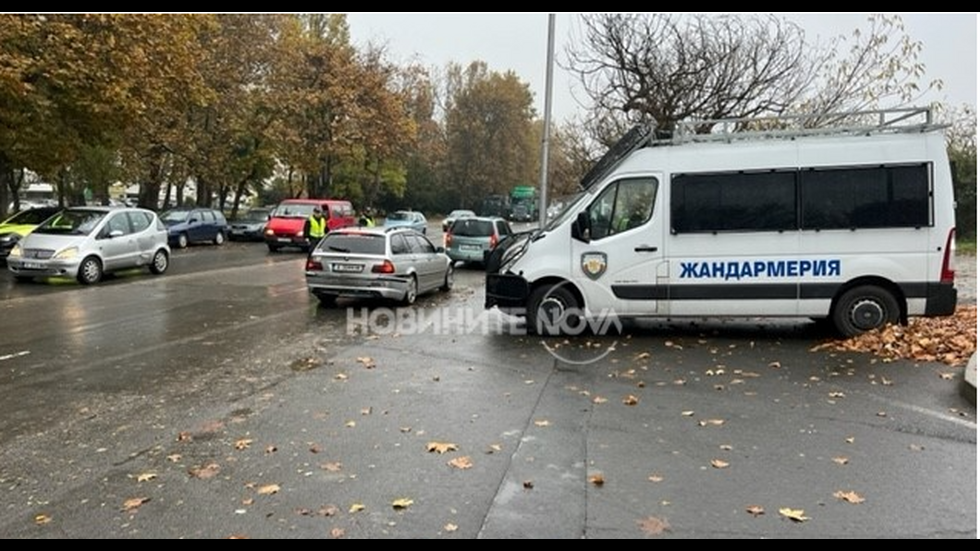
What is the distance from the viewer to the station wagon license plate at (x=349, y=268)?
514 inches

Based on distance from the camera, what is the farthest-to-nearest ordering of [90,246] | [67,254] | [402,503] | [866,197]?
[90,246] → [67,254] → [866,197] → [402,503]

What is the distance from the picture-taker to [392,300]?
560 inches

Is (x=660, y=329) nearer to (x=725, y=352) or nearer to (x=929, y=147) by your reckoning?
(x=725, y=352)

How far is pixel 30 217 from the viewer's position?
71.4 feet

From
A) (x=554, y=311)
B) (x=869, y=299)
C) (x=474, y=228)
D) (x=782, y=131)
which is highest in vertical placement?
(x=782, y=131)

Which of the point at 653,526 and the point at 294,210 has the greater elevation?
the point at 294,210

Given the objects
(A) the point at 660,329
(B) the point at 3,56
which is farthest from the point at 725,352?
(B) the point at 3,56

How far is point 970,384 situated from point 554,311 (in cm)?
501

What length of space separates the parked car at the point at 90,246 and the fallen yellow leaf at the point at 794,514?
1614 cm

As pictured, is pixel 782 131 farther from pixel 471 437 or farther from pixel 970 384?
pixel 471 437

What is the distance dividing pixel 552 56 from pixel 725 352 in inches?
515

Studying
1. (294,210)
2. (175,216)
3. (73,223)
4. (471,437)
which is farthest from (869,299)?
(175,216)

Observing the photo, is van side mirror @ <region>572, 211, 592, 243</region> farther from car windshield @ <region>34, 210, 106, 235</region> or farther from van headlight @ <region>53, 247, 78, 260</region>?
car windshield @ <region>34, 210, 106, 235</region>

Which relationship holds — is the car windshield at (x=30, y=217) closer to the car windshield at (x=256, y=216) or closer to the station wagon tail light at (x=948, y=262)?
the car windshield at (x=256, y=216)
